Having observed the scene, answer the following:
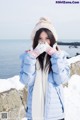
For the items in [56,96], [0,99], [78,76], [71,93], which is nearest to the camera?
[56,96]

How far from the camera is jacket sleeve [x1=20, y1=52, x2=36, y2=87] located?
9.71 feet

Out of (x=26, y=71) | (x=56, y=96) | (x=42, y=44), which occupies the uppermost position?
(x=42, y=44)

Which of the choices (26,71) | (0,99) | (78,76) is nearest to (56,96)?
(26,71)

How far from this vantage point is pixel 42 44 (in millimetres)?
2971

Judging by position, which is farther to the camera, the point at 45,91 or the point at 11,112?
the point at 11,112

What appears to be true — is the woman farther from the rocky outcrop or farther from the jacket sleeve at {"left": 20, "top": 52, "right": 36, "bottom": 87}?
the rocky outcrop

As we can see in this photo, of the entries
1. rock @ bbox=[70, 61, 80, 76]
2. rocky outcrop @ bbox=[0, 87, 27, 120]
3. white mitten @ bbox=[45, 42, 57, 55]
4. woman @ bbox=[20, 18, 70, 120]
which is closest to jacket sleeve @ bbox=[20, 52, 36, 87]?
woman @ bbox=[20, 18, 70, 120]

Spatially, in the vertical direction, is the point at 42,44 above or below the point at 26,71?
above

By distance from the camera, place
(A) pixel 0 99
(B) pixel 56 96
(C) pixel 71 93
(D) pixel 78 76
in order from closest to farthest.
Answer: (B) pixel 56 96, (A) pixel 0 99, (C) pixel 71 93, (D) pixel 78 76

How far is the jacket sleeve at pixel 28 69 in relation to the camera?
2.96 meters

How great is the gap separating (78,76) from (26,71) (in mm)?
5613

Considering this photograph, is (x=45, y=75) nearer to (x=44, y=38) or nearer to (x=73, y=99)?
(x=44, y=38)

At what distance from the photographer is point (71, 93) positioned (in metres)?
7.46

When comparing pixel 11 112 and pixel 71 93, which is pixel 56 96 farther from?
pixel 71 93
